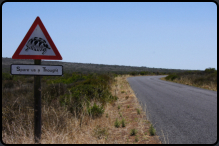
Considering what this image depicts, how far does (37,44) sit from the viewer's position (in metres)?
3.68

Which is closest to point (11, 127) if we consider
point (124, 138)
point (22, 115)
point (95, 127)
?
point (22, 115)

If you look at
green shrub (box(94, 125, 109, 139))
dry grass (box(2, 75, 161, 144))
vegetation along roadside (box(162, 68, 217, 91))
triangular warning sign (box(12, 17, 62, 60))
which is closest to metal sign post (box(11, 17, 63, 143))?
triangular warning sign (box(12, 17, 62, 60))

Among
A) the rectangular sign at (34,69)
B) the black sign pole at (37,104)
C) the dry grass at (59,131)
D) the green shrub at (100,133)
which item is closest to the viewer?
the rectangular sign at (34,69)

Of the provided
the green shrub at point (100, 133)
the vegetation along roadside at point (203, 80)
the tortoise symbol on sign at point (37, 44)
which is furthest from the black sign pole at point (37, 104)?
the vegetation along roadside at point (203, 80)

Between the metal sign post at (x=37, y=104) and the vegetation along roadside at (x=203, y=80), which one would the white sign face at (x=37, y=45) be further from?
the vegetation along roadside at (x=203, y=80)

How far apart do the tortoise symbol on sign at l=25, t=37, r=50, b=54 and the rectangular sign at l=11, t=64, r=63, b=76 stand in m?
0.30

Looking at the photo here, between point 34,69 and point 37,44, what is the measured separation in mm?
453

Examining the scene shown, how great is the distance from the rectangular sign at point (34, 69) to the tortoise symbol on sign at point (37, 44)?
0.30 metres

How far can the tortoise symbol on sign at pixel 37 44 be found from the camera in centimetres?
364

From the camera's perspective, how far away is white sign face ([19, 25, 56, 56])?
143 inches

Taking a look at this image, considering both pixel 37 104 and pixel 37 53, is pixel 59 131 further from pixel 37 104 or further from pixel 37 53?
pixel 37 53

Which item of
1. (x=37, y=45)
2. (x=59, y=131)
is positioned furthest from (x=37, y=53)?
(x=59, y=131)

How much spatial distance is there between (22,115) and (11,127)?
0.38 metres

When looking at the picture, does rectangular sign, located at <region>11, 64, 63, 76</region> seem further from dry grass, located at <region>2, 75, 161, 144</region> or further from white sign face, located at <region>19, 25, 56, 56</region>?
dry grass, located at <region>2, 75, 161, 144</region>
